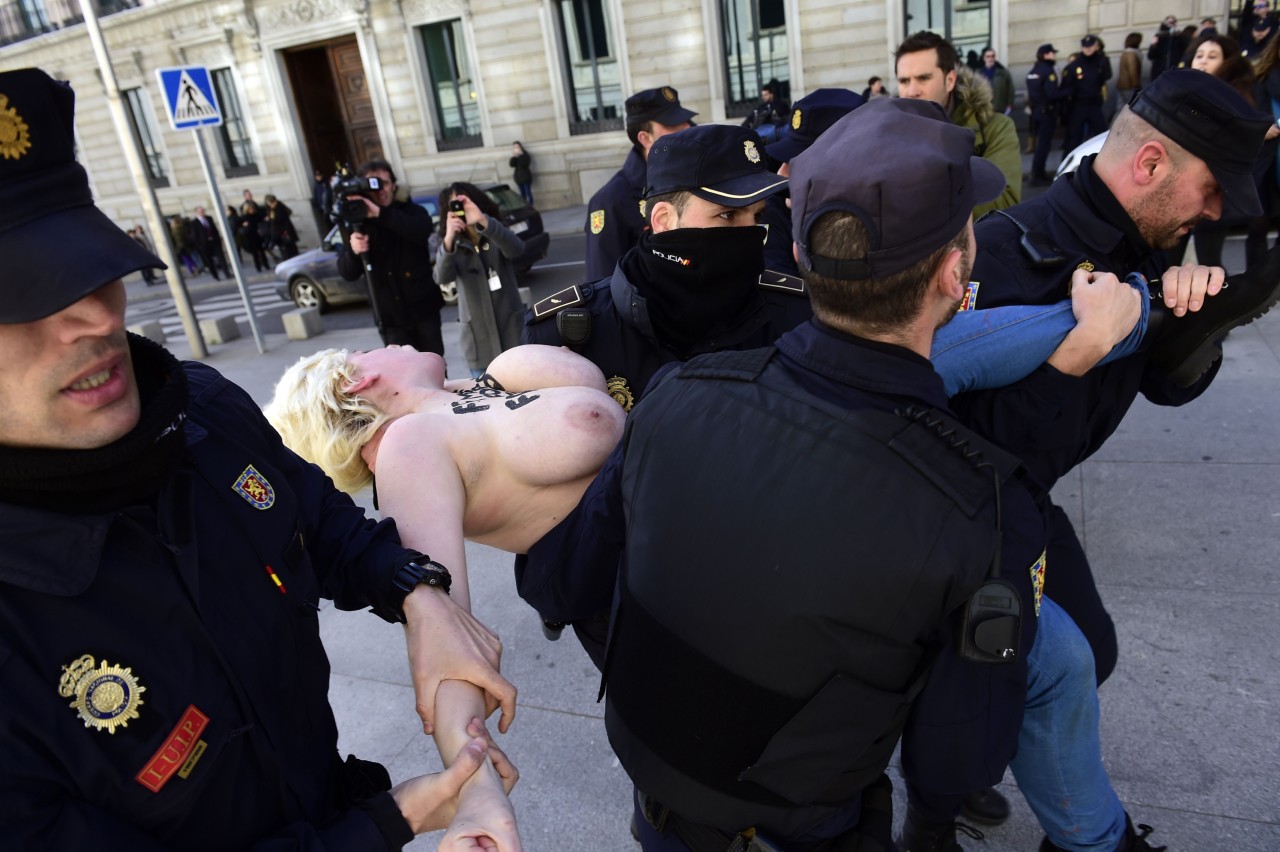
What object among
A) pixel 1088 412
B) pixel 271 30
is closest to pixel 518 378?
pixel 1088 412

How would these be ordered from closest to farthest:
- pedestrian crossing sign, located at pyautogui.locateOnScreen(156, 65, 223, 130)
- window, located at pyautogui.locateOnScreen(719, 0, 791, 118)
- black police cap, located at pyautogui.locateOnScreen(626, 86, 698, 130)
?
1. black police cap, located at pyautogui.locateOnScreen(626, 86, 698, 130)
2. pedestrian crossing sign, located at pyautogui.locateOnScreen(156, 65, 223, 130)
3. window, located at pyautogui.locateOnScreen(719, 0, 791, 118)

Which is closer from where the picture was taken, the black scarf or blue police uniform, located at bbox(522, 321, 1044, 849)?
the black scarf

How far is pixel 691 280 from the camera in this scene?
221 centimetres

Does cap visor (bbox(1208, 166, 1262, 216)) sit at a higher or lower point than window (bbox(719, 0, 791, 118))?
lower

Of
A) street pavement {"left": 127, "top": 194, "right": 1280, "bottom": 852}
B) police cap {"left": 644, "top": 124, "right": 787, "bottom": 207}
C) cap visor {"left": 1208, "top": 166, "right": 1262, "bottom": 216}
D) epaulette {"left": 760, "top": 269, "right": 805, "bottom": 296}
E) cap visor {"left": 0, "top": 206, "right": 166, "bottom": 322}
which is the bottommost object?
street pavement {"left": 127, "top": 194, "right": 1280, "bottom": 852}

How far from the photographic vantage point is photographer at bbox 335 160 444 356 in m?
5.41

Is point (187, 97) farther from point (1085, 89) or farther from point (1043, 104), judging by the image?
point (1085, 89)

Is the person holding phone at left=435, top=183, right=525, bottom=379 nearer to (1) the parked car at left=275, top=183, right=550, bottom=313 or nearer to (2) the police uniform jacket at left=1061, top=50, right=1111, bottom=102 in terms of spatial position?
(1) the parked car at left=275, top=183, right=550, bottom=313

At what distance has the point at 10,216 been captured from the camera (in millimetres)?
977

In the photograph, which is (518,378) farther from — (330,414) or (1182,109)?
(1182,109)

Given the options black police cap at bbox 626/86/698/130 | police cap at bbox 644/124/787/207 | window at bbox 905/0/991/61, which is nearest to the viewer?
police cap at bbox 644/124/787/207

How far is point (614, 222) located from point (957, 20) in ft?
46.3

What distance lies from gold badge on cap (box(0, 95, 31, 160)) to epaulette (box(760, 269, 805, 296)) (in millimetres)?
1722

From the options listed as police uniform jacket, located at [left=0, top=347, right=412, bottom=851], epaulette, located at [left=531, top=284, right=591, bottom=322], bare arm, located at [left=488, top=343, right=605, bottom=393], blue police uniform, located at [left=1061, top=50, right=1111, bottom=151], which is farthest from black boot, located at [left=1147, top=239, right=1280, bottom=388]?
blue police uniform, located at [left=1061, top=50, right=1111, bottom=151]
